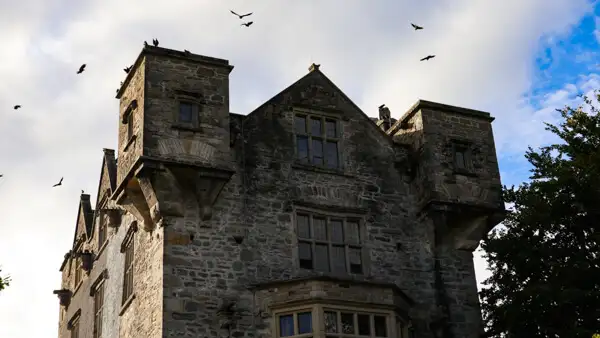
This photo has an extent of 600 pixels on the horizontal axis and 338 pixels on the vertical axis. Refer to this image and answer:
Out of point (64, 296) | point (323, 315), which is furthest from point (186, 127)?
point (64, 296)

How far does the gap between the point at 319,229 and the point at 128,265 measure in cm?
536

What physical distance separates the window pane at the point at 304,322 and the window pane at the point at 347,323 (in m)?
0.83

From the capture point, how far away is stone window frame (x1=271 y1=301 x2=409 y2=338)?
22.5m

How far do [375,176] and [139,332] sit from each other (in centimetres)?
790

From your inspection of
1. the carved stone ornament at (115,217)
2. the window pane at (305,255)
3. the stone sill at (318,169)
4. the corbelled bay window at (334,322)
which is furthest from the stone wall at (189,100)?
the carved stone ornament at (115,217)

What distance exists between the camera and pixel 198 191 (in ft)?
78.1

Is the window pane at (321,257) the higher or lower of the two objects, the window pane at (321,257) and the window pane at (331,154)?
the lower

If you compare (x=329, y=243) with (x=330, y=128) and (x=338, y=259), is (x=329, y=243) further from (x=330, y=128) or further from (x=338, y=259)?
(x=330, y=128)

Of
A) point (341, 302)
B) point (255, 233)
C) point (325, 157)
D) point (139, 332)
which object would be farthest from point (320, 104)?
point (139, 332)

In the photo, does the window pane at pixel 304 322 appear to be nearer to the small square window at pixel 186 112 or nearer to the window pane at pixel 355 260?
the window pane at pixel 355 260

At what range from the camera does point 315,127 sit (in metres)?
26.9

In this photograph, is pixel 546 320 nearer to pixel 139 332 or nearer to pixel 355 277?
pixel 355 277

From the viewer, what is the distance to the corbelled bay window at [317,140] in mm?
26297

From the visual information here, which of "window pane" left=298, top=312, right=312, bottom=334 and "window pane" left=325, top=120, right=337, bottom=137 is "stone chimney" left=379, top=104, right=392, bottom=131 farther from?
"window pane" left=298, top=312, right=312, bottom=334
